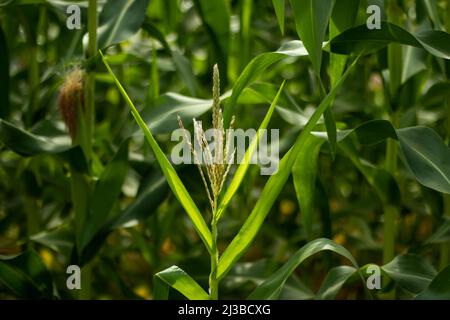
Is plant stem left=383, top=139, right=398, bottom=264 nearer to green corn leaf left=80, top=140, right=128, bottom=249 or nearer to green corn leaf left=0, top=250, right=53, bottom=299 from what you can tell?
green corn leaf left=80, top=140, right=128, bottom=249

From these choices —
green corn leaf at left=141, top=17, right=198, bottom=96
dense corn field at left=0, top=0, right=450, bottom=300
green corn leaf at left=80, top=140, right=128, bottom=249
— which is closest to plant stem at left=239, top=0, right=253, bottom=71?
dense corn field at left=0, top=0, right=450, bottom=300

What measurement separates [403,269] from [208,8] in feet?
1.67

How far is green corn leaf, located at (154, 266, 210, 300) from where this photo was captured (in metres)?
0.98

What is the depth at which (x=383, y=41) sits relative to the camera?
1.07m

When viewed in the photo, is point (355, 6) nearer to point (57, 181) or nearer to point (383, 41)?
point (383, 41)

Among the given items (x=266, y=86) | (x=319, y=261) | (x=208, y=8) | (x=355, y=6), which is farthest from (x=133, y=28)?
(x=319, y=261)

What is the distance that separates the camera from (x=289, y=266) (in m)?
0.99

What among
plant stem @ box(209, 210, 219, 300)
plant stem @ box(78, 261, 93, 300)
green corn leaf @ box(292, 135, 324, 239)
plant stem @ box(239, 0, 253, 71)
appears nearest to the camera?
plant stem @ box(209, 210, 219, 300)

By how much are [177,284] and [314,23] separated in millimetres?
364

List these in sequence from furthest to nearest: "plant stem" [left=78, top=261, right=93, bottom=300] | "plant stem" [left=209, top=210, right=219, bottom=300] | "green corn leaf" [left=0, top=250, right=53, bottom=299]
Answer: "plant stem" [left=78, top=261, right=93, bottom=300] < "green corn leaf" [left=0, top=250, right=53, bottom=299] < "plant stem" [left=209, top=210, right=219, bottom=300]

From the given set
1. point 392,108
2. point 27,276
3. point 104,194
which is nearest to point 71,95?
point 104,194

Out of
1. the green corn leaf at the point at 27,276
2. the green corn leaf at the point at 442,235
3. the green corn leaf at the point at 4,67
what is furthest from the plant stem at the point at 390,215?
the green corn leaf at the point at 4,67

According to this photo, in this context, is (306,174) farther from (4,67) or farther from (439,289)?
(4,67)
